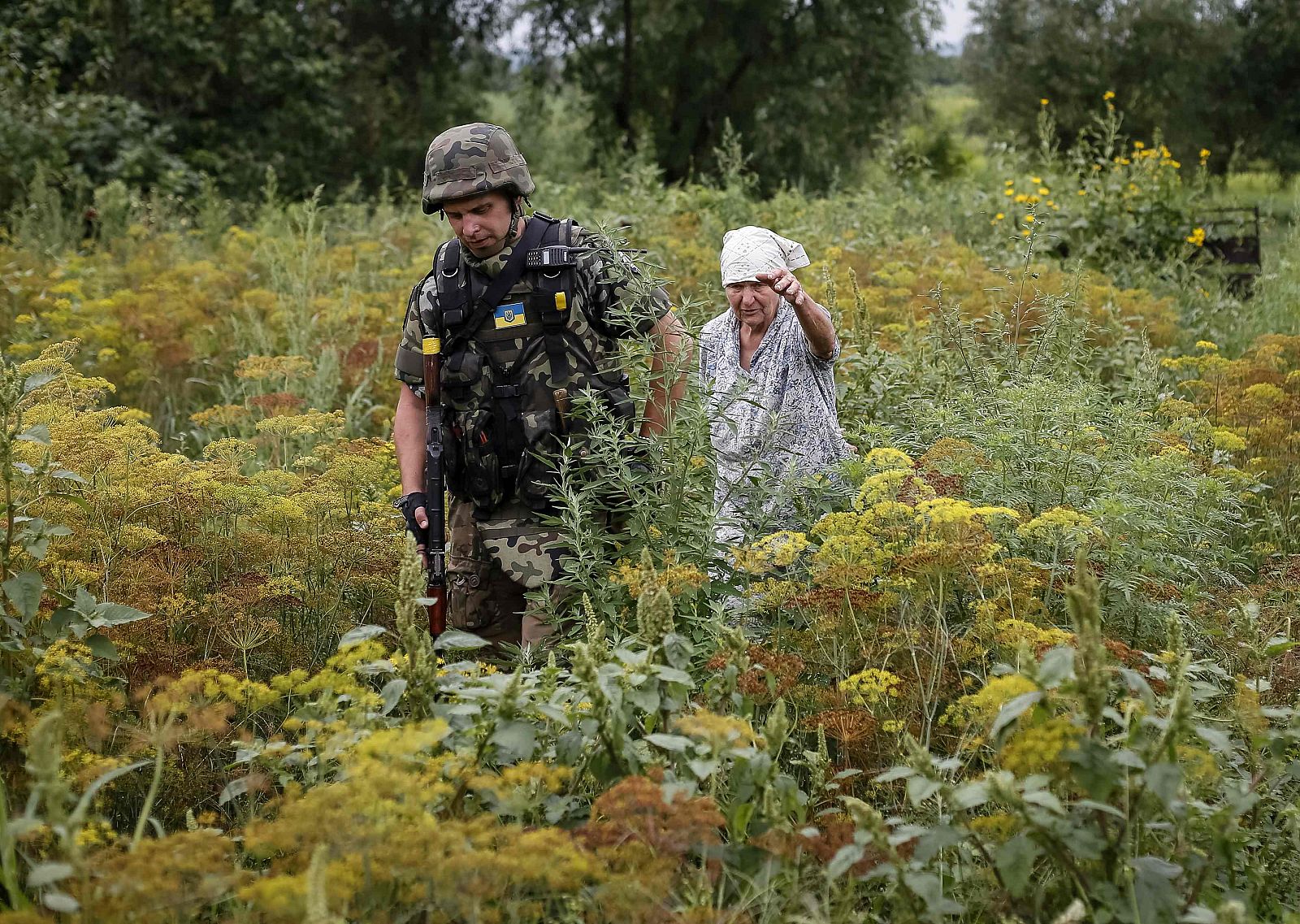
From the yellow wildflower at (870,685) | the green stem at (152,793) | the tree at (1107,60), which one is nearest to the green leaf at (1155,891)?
the yellow wildflower at (870,685)

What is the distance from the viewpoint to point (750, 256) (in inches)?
168

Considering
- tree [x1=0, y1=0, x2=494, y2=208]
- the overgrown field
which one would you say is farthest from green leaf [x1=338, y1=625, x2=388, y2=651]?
tree [x1=0, y1=0, x2=494, y2=208]

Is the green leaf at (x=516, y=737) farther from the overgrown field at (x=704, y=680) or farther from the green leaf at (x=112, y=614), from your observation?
the green leaf at (x=112, y=614)

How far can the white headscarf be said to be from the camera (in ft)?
13.9

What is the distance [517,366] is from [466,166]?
64 centimetres

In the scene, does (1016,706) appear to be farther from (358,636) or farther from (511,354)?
(511,354)

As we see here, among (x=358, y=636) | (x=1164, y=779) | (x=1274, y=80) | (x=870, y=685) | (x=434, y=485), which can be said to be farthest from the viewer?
(x=1274, y=80)

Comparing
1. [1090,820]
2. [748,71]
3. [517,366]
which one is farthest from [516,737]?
[748,71]

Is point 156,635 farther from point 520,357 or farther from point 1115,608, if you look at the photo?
point 1115,608

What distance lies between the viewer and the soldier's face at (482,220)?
3688 mm

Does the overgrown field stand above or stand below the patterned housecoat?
below

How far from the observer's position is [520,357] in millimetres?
3859

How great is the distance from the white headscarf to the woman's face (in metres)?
0.04

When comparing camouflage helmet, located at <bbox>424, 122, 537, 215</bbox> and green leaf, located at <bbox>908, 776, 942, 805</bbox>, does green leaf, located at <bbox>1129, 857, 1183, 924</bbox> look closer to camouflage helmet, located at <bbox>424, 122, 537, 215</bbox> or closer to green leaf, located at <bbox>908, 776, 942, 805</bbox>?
green leaf, located at <bbox>908, 776, 942, 805</bbox>
